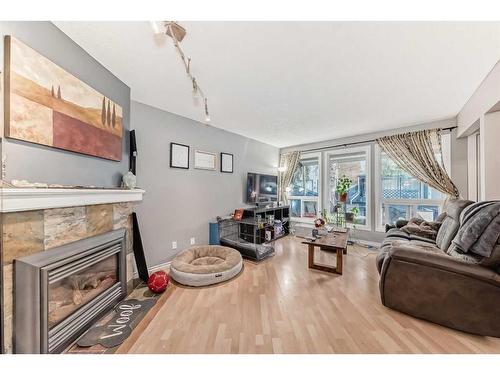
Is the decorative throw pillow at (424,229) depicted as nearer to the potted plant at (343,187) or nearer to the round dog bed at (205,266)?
the potted plant at (343,187)

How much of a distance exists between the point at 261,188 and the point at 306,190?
1.32 meters

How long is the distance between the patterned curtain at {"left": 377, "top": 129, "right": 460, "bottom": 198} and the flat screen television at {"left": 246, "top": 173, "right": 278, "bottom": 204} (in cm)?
241

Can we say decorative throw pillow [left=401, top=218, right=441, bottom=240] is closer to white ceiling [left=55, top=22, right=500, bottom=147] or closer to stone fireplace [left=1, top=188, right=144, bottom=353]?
white ceiling [left=55, top=22, right=500, bottom=147]

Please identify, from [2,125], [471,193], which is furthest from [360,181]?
[2,125]

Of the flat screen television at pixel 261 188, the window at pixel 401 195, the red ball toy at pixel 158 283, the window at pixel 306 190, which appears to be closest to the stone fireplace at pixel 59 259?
the red ball toy at pixel 158 283

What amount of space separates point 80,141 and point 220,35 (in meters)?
1.41

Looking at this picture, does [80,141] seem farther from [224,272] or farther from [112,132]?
[224,272]

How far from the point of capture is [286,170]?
16.2 ft

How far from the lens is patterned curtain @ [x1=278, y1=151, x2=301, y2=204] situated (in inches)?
190

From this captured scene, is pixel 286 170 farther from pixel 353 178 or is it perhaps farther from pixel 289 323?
pixel 289 323

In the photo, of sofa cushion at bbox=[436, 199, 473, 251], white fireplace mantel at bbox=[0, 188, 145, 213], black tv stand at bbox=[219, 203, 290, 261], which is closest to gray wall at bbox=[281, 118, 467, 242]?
sofa cushion at bbox=[436, 199, 473, 251]

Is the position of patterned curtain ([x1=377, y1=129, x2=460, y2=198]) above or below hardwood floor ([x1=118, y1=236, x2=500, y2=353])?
above

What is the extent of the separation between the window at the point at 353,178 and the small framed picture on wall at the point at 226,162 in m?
2.30
